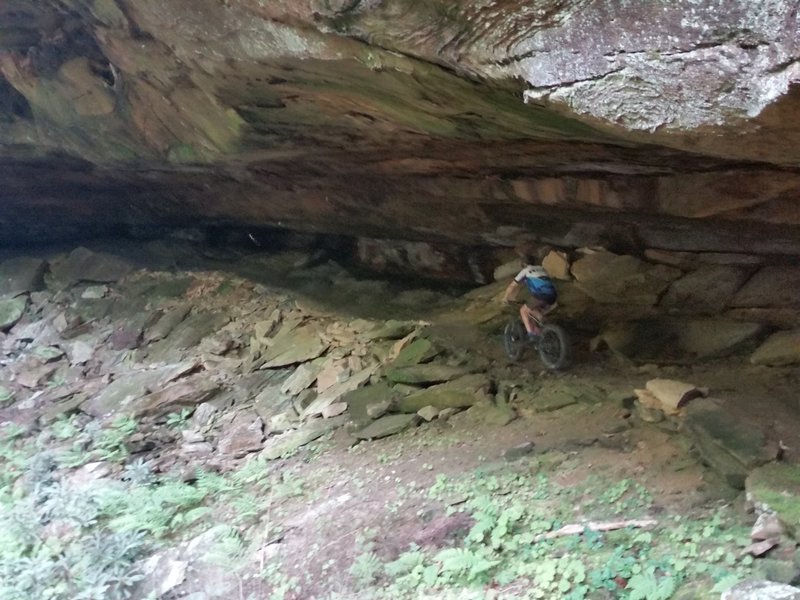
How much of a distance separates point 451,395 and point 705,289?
3.18 m

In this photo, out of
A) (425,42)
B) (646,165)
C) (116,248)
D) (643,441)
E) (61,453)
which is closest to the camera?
(425,42)

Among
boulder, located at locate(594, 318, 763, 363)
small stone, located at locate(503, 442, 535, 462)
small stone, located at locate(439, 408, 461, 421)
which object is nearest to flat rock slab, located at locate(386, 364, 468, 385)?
small stone, located at locate(439, 408, 461, 421)

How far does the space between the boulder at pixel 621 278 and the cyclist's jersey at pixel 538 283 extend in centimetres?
94

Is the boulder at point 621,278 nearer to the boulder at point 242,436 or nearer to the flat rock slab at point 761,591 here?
the flat rock slab at point 761,591

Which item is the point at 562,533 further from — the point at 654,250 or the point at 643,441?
the point at 654,250

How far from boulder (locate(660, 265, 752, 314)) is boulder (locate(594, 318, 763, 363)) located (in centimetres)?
22

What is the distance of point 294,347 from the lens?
9750mm

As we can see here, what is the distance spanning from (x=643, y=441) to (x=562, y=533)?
139cm

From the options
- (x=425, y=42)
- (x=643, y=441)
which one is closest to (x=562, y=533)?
(x=643, y=441)

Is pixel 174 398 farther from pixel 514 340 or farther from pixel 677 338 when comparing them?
pixel 677 338

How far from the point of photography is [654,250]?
7.51 m

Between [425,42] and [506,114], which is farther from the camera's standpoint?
[506,114]

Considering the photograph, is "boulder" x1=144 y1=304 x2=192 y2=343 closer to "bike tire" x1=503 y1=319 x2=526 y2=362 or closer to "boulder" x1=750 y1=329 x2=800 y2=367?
"bike tire" x1=503 y1=319 x2=526 y2=362

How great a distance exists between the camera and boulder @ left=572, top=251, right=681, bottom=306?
751cm
